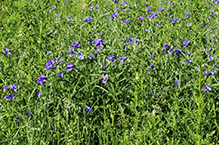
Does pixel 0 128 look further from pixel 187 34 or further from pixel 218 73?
pixel 187 34

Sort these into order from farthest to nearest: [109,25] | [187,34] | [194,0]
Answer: [194,0] < [109,25] < [187,34]

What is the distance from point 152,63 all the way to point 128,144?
777 millimetres

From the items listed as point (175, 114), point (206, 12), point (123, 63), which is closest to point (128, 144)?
point (175, 114)

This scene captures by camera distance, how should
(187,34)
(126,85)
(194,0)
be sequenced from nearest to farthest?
1. (126,85)
2. (187,34)
3. (194,0)

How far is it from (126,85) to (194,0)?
107 inches

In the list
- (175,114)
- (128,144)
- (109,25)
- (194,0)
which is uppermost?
(194,0)

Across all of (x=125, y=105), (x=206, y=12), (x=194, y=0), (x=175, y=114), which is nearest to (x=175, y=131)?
(x=175, y=114)

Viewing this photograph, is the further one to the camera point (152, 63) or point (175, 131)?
point (152, 63)

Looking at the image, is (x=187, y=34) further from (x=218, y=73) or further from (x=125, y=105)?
(x=125, y=105)

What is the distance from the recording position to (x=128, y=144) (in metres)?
1.82

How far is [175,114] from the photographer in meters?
1.93

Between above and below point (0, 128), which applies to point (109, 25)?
above

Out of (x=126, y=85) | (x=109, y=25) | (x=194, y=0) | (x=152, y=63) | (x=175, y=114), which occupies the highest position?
(x=194, y=0)

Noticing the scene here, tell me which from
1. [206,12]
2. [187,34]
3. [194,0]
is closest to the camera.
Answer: [187,34]
